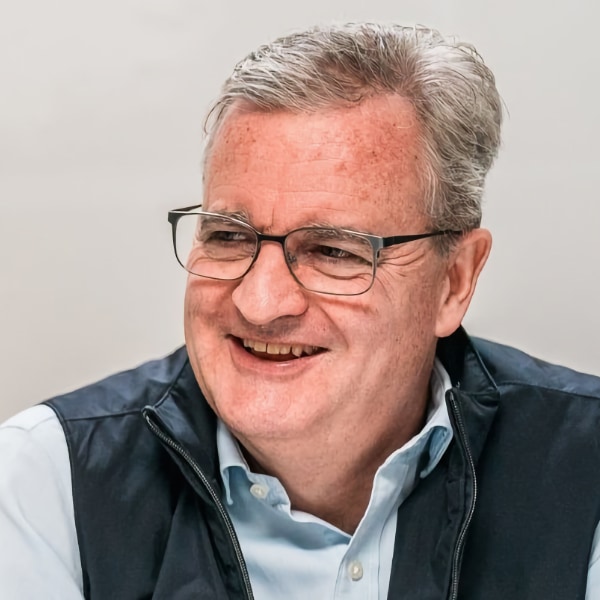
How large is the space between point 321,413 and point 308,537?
251 millimetres

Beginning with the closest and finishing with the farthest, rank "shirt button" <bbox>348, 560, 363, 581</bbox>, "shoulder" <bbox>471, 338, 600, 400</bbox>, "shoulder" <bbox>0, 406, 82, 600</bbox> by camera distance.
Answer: "shoulder" <bbox>0, 406, 82, 600</bbox>, "shirt button" <bbox>348, 560, 363, 581</bbox>, "shoulder" <bbox>471, 338, 600, 400</bbox>

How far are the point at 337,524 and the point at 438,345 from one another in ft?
1.28

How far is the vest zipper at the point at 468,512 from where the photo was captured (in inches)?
53.6

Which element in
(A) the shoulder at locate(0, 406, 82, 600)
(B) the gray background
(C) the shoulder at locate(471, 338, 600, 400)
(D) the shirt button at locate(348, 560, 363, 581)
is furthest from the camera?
(B) the gray background

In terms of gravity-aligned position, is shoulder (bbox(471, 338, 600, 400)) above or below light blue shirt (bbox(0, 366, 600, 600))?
above

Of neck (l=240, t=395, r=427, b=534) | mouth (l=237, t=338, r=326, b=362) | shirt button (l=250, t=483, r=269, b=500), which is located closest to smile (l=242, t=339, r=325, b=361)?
mouth (l=237, t=338, r=326, b=362)

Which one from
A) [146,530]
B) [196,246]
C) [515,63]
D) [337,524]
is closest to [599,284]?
[515,63]

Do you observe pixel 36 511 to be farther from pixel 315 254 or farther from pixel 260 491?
pixel 315 254

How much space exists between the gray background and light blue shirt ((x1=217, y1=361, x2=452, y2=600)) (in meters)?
0.66

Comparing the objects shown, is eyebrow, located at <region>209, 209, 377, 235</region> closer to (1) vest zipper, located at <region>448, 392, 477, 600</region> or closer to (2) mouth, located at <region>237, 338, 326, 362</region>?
(2) mouth, located at <region>237, 338, 326, 362</region>

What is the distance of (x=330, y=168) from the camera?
132cm

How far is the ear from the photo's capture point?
150 cm

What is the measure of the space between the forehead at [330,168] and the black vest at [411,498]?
0.35 meters

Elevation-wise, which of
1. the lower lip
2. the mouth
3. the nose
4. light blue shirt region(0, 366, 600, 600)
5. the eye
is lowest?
light blue shirt region(0, 366, 600, 600)
